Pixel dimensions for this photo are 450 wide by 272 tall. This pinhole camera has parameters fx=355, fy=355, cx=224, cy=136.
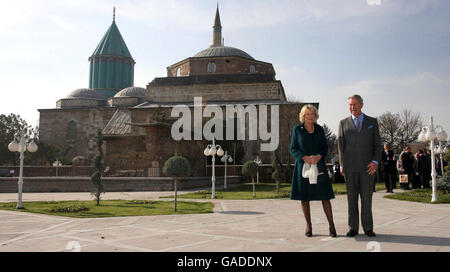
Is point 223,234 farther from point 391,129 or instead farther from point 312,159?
point 391,129

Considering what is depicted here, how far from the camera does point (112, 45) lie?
57.3 meters

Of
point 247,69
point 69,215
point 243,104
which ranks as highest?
point 247,69

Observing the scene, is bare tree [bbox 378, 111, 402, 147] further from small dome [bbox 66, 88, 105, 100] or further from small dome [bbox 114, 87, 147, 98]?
small dome [bbox 66, 88, 105, 100]

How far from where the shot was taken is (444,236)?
4.43 m

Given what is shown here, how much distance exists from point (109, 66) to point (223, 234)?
56609 millimetres

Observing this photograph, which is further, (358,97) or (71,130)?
(71,130)

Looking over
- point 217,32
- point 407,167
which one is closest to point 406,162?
point 407,167

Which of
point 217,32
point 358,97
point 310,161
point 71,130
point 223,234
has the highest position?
point 217,32

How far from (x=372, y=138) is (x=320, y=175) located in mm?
876

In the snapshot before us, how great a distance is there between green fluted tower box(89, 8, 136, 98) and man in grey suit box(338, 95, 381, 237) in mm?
54826
